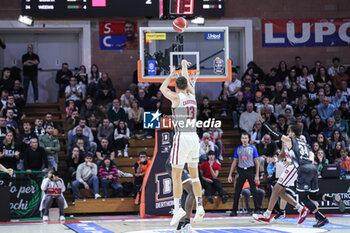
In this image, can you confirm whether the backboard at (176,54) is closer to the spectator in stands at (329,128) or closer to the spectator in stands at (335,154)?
the spectator in stands at (335,154)

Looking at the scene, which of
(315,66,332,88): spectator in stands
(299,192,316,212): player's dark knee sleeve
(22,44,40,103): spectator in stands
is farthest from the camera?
(315,66,332,88): spectator in stands

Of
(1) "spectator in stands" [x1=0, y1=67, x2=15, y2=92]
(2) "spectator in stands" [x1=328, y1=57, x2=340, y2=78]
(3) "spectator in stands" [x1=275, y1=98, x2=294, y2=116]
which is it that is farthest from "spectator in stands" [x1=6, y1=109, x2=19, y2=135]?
(2) "spectator in stands" [x1=328, y1=57, x2=340, y2=78]

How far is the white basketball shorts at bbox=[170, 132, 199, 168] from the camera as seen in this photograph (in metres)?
9.29

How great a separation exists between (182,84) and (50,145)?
7.57 m

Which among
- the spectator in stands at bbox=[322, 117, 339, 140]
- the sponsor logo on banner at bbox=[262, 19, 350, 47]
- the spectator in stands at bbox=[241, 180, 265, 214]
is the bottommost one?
the spectator in stands at bbox=[241, 180, 265, 214]

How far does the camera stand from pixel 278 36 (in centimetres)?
2198

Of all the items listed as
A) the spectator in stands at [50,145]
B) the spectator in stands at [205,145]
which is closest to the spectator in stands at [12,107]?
the spectator in stands at [50,145]

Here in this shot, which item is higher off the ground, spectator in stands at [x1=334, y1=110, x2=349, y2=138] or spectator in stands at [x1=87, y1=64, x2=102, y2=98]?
spectator in stands at [x1=87, y1=64, x2=102, y2=98]

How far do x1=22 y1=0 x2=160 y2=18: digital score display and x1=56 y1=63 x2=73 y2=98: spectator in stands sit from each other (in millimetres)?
2110

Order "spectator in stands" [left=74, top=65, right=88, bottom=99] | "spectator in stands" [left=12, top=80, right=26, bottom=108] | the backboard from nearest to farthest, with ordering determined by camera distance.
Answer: the backboard → "spectator in stands" [left=12, top=80, right=26, bottom=108] → "spectator in stands" [left=74, top=65, right=88, bottom=99]

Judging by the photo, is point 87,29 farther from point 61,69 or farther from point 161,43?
point 161,43

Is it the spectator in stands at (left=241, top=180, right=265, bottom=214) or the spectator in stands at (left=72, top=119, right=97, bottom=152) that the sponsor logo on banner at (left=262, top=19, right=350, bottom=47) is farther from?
the spectator in stands at (left=241, top=180, right=265, bottom=214)

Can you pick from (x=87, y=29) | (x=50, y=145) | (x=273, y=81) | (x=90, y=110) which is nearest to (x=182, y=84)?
(x=50, y=145)

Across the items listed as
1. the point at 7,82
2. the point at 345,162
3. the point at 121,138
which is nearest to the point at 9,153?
the point at 121,138
